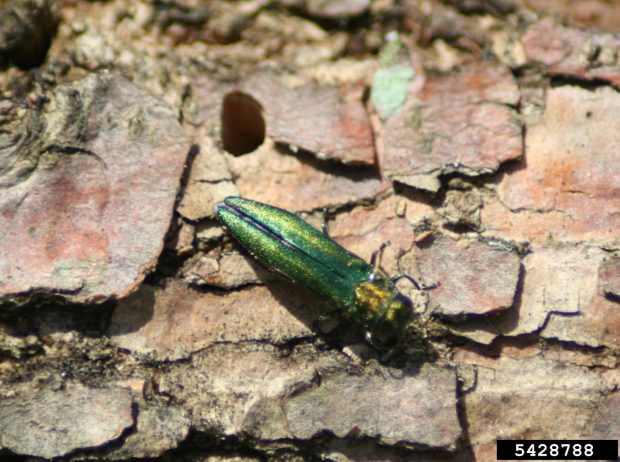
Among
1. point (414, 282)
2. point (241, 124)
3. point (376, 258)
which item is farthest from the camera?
point (241, 124)

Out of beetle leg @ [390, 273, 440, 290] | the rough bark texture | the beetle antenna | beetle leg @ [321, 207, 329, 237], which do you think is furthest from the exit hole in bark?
beetle leg @ [390, 273, 440, 290]

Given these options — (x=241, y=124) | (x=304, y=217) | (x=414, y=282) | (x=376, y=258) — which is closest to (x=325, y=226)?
(x=304, y=217)

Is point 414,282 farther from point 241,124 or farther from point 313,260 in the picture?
point 241,124

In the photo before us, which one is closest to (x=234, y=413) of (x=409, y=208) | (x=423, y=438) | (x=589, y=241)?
(x=423, y=438)

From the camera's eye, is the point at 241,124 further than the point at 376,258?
Yes

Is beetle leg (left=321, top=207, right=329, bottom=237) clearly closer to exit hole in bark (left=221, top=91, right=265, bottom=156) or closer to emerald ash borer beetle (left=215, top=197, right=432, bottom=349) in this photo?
emerald ash borer beetle (left=215, top=197, right=432, bottom=349)

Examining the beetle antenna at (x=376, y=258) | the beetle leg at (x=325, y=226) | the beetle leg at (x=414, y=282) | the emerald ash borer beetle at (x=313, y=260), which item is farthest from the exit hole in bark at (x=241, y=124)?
the beetle leg at (x=414, y=282)

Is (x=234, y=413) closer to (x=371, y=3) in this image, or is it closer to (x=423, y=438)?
(x=423, y=438)
